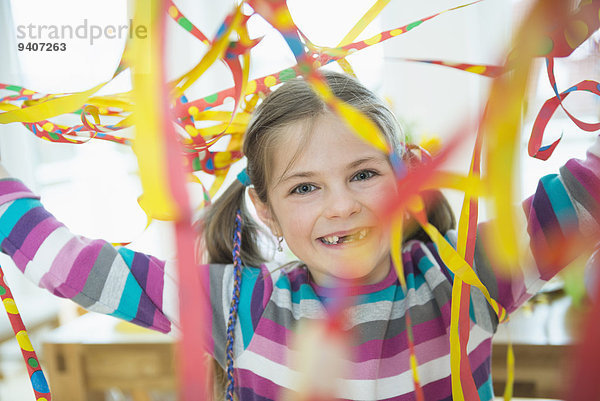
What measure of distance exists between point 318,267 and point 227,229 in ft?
0.56

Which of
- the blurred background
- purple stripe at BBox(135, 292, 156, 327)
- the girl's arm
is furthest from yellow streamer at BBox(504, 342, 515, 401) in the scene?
the blurred background

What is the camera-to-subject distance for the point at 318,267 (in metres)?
0.70

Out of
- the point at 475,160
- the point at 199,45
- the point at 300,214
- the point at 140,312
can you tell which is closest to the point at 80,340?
the point at 140,312

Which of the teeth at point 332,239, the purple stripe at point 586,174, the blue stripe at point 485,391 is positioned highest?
the purple stripe at point 586,174

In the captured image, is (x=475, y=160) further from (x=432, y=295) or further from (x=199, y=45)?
(x=199, y=45)

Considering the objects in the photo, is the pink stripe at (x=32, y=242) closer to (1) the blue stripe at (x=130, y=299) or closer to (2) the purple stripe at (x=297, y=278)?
(1) the blue stripe at (x=130, y=299)

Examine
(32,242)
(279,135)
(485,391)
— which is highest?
(279,135)

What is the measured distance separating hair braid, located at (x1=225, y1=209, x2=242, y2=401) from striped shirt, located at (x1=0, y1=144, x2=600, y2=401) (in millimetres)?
27

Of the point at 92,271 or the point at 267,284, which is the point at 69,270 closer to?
the point at 92,271

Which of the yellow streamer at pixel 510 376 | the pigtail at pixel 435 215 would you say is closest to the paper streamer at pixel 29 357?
the yellow streamer at pixel 510 376

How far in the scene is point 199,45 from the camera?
2.82m

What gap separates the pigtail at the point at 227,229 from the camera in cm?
80

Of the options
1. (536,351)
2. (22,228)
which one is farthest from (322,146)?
(536,351)

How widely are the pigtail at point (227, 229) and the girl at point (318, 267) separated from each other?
41 millimetres
